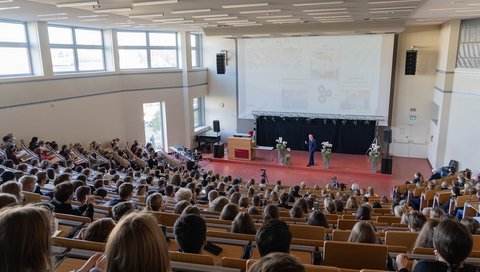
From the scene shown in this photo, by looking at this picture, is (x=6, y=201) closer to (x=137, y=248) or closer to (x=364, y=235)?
(x=137, y=248)

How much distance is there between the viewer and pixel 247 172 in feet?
49.3

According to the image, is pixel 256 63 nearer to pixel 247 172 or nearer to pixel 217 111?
pixel 217 111

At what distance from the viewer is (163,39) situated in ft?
56.7

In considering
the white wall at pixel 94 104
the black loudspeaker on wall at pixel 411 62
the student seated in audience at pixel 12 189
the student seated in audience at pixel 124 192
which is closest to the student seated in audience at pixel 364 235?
the student seated in audience at pixel 124 192

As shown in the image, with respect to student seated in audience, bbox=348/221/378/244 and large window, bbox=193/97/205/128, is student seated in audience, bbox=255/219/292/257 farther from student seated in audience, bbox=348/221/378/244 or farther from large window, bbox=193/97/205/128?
large window, bbox=193/97/205/128

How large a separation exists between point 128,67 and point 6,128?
20.9ft

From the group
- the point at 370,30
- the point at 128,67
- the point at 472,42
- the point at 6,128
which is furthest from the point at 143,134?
the point at 472,42

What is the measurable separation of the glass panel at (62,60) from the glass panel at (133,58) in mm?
2395

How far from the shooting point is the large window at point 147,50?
1570 centimetres

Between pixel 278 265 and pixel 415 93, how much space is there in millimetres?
16906

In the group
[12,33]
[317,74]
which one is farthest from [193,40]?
[12,33]

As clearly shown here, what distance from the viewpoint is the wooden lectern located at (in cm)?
1628

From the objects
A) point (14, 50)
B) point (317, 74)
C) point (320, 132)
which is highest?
point (14, 50)

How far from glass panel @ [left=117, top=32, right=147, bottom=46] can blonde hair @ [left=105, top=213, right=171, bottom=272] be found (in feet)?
49.6
